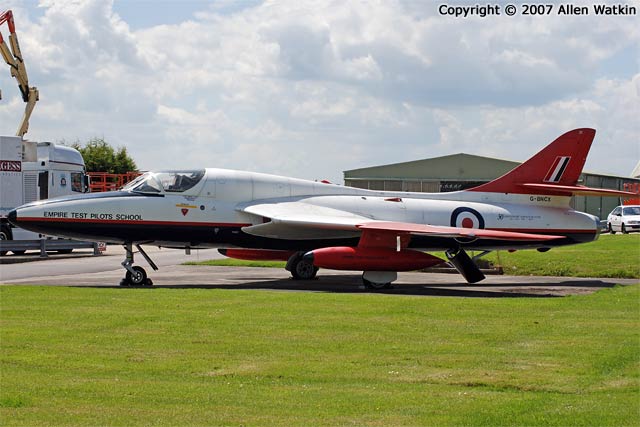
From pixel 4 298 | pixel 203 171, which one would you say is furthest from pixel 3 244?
pixel 4 298

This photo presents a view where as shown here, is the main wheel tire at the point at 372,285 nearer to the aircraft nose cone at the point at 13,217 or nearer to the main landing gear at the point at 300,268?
the main landing gear at the point at 300,268

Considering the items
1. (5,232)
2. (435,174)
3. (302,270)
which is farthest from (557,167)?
(435,174)

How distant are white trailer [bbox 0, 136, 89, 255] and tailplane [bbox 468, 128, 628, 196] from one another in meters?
17.8

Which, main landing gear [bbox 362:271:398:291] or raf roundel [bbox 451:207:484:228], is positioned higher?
raf roundel [bbox 451:207:484:228]

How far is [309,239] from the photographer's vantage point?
69.2 feet

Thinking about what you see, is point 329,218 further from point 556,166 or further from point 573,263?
point 573,263

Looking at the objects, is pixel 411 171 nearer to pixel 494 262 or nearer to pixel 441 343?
pixel 494 262

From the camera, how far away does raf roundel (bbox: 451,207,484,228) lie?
21594 mm

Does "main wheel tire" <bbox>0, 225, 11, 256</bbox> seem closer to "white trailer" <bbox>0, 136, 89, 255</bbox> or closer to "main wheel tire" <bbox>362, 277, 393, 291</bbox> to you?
"white trailer" <bbox>0, 136, 89, 255</bbox>

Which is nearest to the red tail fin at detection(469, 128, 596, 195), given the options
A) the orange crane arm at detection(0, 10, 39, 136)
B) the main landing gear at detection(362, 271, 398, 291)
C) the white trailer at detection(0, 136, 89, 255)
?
the main landing gear at detection(362, 271, 398, 291)

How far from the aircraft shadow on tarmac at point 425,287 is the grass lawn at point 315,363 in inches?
164

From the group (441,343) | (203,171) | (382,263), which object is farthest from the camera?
(203,171)

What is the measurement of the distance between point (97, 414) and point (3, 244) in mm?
24375

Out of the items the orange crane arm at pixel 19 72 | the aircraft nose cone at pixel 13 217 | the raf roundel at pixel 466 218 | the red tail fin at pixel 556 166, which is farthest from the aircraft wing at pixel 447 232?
the orange crane arm at pixel 19 72
